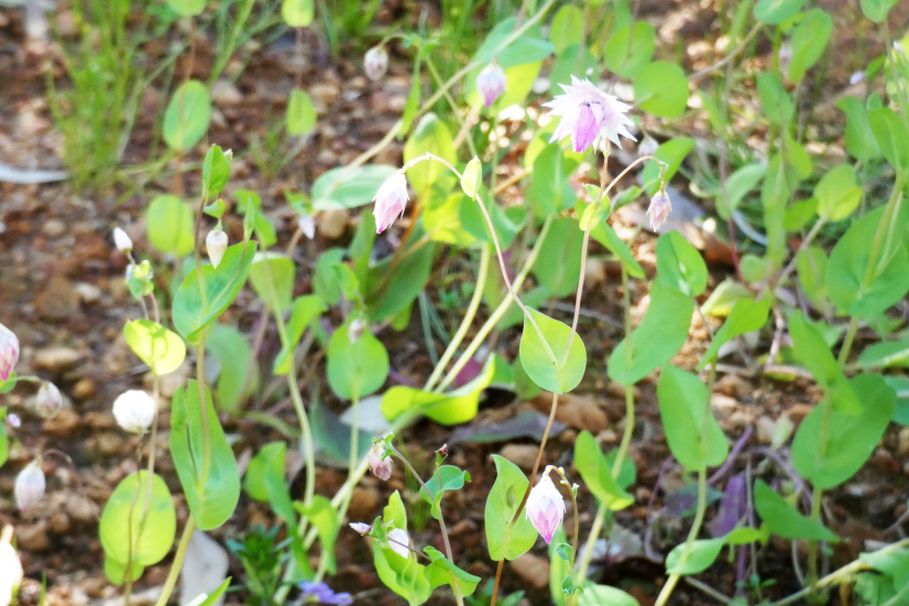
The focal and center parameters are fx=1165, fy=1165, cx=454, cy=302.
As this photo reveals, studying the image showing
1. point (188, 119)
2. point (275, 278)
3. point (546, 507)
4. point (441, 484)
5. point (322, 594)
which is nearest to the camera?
point (546, 507)

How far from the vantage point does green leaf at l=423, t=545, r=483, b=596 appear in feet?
Answer: 3.00

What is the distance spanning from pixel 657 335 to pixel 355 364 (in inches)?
14.9

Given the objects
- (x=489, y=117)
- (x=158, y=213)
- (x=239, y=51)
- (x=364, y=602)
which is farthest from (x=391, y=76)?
(x=364, y=602)

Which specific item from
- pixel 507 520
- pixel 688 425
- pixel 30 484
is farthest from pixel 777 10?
pixel 30 484

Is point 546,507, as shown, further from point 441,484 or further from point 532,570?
point 532,570

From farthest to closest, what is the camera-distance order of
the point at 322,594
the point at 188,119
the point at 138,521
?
the point at 188,119, the point at 322,594, the point at 138,521

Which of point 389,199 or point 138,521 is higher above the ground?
point 389,199

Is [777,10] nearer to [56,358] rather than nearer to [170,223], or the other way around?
[170,223]

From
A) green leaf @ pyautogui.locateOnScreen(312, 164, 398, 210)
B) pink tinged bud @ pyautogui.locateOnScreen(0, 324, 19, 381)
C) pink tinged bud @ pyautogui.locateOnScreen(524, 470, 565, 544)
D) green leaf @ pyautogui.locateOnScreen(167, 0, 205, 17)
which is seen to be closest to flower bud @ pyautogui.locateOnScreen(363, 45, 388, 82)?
green leaf @ pyautogui.locateOnScreen(312, 164, 398, 210)

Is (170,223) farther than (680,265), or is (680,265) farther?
(170,223)

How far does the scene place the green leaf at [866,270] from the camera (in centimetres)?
126

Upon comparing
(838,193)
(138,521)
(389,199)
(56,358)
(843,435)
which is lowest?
(56,358)

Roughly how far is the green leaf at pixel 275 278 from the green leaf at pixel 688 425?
20.1 inches

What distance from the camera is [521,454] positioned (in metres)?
1.52
